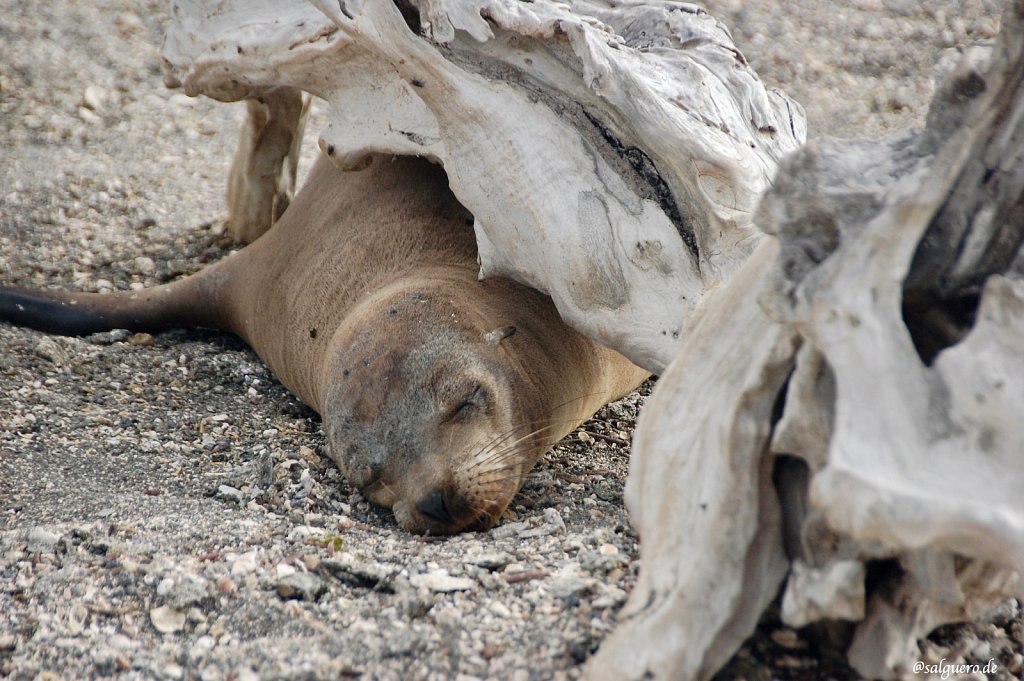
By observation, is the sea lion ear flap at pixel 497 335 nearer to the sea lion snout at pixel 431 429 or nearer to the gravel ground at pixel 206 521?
the sea lion snout at pixel 431 429

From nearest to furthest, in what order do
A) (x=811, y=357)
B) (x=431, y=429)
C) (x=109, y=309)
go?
(x=811, y=357), (x=431, y=429), (x=109, y=309)

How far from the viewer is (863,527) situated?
4.85ft

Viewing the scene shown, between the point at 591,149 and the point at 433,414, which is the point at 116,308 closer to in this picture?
the point at 433,414

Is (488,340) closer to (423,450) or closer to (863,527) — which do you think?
(423,450)

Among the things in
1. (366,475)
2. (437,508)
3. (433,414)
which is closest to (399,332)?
(433,414)

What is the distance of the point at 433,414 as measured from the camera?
9.98 feet

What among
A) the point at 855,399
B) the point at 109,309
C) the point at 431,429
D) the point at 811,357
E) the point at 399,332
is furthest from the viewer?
the point at 109,309

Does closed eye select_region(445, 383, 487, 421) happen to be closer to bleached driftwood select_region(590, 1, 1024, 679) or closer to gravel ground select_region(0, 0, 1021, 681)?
gravel ground select_region(0, 0, 1021, 681)

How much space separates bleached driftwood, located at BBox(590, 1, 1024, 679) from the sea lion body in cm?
113

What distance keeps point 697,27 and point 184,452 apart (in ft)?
6.66

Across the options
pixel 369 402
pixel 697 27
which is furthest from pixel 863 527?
pixel 697 27

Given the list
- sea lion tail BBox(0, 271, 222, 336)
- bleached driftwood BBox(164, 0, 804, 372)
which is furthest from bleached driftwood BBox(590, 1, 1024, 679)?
sea lion tail BBox(0, 271, 222, 336)

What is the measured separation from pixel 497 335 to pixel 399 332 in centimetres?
29

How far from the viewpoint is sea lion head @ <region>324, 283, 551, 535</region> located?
2.93 meters
